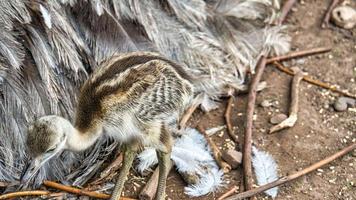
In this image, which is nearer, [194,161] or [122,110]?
[122,110]

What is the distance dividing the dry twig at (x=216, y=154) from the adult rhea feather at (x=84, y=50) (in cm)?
22

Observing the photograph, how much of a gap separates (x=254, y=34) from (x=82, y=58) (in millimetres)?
853

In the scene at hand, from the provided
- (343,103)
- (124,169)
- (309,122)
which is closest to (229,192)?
(124,169)

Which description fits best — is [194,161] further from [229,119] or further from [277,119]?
[277,119]

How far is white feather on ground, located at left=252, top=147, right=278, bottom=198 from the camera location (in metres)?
2.69

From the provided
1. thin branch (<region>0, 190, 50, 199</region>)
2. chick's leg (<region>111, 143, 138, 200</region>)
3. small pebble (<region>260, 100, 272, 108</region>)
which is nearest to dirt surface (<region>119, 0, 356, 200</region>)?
small pebble (<region>260, 100, 272, 108</region>)

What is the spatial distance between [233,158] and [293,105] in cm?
39

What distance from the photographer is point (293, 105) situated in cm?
298

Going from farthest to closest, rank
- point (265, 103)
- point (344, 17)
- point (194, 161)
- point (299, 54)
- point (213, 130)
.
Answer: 1. point (344, 17)
2. point (299, 54)
3. point (265, 103)
4. point (213, 130)
5. point (194, 161)

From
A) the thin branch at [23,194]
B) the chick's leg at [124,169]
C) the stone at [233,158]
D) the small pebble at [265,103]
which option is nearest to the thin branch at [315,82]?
the small pebble at [265,103]

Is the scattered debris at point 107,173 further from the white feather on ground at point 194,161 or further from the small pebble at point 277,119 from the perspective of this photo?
the small pebble at point 277,119

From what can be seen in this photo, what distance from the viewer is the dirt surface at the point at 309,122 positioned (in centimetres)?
269

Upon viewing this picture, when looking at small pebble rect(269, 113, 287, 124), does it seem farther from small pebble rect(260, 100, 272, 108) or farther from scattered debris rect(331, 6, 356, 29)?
scattered debris rect(331, 6, 356, 29)

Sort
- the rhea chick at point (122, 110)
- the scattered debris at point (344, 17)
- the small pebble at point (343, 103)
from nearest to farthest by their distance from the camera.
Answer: the rhea chick at point (122, 110) < the small pebble at point (343, 103) < the scattered debris at point (344, 17)
